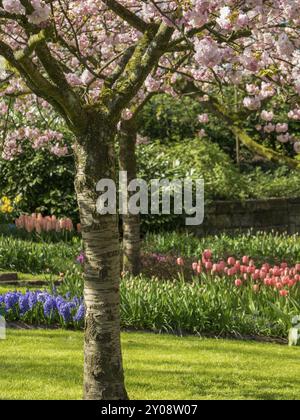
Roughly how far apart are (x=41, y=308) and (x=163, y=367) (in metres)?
2.38

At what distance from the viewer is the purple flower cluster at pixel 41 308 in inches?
349

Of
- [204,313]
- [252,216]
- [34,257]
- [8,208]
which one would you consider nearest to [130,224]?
[34,257]

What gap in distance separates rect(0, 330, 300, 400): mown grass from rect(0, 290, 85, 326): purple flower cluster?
0.26 meters

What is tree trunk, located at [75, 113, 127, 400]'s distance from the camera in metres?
5.57

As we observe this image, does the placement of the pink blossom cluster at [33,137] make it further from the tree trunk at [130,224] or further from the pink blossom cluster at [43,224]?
the pink blossom cluster at [43,224]

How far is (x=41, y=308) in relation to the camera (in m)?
9.15

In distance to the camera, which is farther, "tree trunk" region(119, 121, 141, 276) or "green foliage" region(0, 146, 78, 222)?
"green foliage" region(0, 146, 78, 222)

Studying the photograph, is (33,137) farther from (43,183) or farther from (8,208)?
(43,183)

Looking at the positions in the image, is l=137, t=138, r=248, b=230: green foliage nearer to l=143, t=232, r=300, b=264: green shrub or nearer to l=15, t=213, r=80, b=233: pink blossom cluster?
l=143, t=232, r=300, b=264: green shrub

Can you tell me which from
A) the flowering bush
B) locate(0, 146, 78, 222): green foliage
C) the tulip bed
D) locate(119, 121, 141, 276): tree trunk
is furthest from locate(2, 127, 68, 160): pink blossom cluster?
the tulip bed

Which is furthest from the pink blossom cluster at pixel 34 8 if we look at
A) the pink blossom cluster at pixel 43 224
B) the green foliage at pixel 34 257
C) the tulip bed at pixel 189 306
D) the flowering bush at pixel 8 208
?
the flowering bush at pixel 8 208

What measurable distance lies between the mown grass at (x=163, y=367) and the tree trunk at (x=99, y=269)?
2.00 ft

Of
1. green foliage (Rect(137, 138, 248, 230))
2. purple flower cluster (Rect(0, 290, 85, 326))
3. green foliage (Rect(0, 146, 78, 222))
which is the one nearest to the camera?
purple flower cluster (Rect(0, 290, 85, 326))

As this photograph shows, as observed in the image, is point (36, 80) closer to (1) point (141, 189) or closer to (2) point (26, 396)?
(2) point (26, 396)
